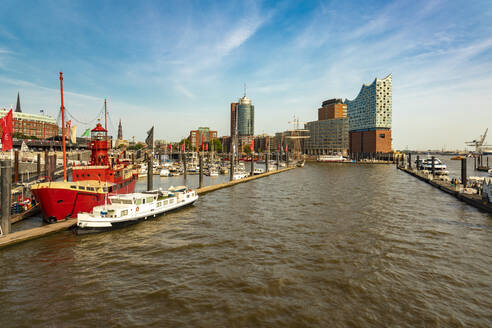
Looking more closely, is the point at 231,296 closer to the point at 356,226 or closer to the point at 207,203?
the point at 356,226

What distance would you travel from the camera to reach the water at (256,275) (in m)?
13.2

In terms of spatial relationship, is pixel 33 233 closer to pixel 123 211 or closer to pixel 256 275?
pixel 123 211

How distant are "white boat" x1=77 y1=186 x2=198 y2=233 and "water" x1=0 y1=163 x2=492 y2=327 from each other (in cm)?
117

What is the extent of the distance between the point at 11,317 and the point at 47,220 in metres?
15.8

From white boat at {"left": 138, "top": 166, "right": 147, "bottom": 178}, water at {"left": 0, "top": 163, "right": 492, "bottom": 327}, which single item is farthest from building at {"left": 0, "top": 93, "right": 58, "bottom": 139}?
water at {"left": 0, "top": 163, "right": 492, "bottom": 327}

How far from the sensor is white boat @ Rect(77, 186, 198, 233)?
2417cm

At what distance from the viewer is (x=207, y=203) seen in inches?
1633

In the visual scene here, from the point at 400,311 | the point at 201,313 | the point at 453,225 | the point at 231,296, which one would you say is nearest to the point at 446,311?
the point at 400,311

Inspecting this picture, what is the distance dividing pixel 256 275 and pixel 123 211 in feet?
51.8

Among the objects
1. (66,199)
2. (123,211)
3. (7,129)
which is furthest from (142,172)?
(123,211)

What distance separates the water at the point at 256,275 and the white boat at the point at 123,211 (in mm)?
1172

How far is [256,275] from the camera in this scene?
17391 mm

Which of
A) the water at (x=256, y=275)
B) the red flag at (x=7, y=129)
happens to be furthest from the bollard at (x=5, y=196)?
the red flag at (x=7, y=129)

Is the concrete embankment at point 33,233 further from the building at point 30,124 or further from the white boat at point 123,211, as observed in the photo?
the building at point 30,124
